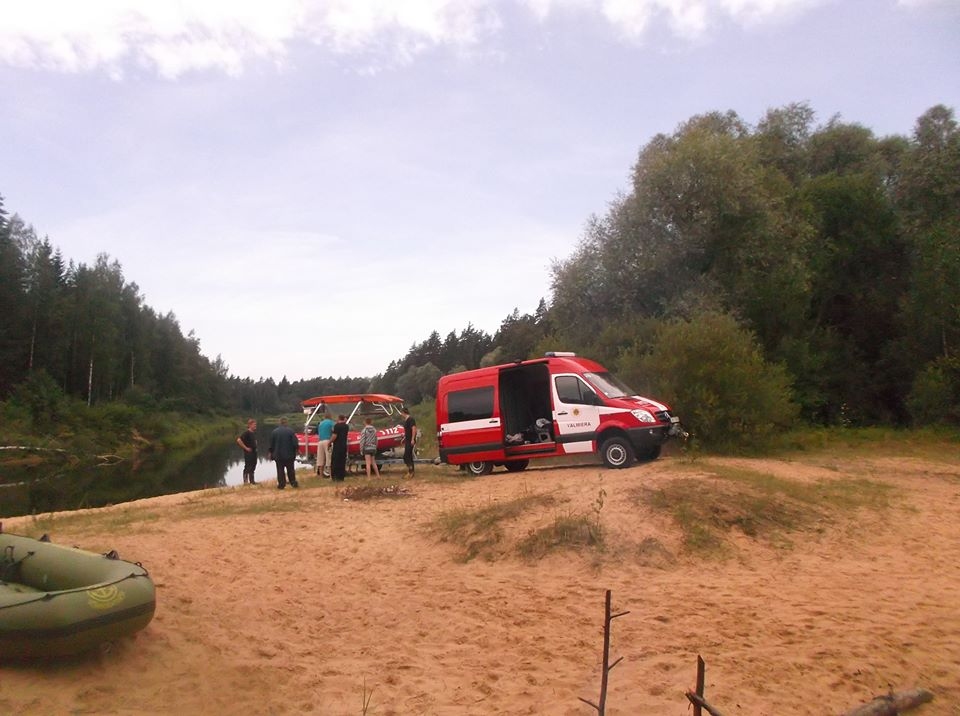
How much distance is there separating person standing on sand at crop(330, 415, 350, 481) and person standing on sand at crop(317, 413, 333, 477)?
0.92 meters

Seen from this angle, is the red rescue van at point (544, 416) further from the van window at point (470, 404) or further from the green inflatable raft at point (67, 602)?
the green inflatable raft at point (67, 602)

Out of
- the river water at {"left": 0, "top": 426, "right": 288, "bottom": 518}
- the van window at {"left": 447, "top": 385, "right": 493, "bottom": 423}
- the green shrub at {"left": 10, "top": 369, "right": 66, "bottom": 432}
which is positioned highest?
the green shrub at {"left": 10, "top": 369, "right": 66, "bottom": 432}

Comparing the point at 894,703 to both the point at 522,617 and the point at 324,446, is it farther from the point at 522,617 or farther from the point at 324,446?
the point at 324,446

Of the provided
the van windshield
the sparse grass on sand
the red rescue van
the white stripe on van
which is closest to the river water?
the white stripe on van

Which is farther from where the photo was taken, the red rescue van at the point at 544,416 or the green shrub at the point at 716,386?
the green shrub at the point at 716,386

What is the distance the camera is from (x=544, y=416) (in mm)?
16875

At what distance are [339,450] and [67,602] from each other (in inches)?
451

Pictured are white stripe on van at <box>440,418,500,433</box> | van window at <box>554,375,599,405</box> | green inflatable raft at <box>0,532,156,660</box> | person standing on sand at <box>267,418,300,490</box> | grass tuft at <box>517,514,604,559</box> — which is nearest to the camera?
green inflatable raft at <box>0,532,156,660</box>

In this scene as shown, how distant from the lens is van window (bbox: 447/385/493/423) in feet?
53.8

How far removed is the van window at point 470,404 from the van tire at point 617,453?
281cm

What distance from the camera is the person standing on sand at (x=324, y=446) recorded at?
17891 mm

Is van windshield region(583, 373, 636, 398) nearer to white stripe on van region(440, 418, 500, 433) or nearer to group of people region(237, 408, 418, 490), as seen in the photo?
white stripe on van region(440, 418, 500, 433)

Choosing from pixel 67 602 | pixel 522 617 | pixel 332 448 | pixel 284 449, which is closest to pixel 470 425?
pixel 332 448

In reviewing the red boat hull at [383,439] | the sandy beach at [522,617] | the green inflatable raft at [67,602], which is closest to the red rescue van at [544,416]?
the red boat hull at [383,439]
